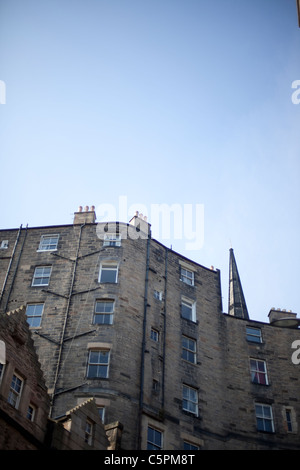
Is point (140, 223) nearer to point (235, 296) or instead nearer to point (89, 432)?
point (89, 432)

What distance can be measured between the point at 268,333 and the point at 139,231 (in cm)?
1224

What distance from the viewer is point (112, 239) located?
44.0 metres

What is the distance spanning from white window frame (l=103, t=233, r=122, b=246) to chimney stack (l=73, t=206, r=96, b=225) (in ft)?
8.05

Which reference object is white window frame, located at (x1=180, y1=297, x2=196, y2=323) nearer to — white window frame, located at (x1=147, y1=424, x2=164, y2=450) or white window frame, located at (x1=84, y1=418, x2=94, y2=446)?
white window frame, located at (x1=147, y1=424, x2=164, y2=450)

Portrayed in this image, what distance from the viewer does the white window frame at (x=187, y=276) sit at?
45.8 m

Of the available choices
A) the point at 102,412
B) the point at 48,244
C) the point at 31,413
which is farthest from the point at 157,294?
the point at 31,413

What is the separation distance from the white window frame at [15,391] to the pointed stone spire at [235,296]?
4877 cm

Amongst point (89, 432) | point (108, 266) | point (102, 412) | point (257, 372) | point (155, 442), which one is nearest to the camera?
point (89, 432)

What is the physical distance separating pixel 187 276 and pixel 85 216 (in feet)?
28.9

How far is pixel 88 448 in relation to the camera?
97.4ft

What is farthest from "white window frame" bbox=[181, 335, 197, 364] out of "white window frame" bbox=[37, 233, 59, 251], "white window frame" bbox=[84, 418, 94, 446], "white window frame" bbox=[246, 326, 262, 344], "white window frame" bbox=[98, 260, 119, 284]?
"white window frame" bbox=[84, 418, 94, 446]

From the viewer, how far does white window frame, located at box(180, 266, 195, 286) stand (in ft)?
150
